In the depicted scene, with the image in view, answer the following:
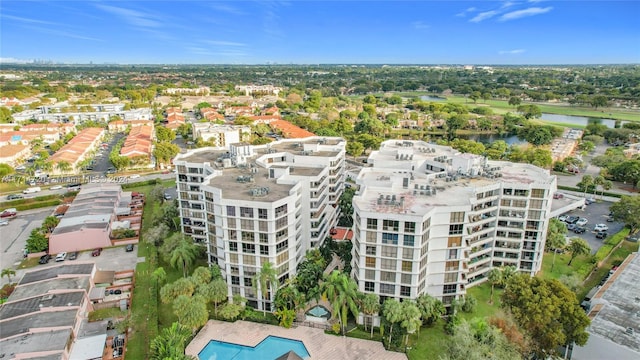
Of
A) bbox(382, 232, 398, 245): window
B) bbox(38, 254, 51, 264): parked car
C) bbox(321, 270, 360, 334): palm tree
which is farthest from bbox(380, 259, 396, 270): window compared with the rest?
bbox(38, 254, 51, 264): parked car

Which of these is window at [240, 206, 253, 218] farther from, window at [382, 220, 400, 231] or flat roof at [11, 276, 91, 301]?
flat roof at [11, 276, 91, 301]

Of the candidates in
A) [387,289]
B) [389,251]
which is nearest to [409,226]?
[389,251]

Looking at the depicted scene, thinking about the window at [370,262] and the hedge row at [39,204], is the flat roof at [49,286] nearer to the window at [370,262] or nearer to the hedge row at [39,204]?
the window at [370,262]

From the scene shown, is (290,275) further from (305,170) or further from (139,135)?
(139,135)

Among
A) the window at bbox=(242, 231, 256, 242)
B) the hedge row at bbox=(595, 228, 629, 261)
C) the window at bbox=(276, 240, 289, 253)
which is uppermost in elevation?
the window at bbox=(242, 231, 256, 242)

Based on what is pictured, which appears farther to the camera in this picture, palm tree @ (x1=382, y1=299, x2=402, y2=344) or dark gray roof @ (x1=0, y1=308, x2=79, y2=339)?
dark gray roof @ (x1=0, y1=308, x2=79, y2=339)

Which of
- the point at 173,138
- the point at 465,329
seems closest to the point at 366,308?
the point at 465,329
